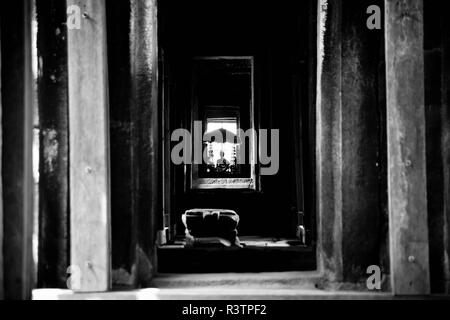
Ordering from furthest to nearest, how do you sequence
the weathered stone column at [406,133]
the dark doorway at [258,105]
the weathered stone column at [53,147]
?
the dark doorway at [258,105]
the weathered stone column at [53,147]
the weathered stone column at [406,133]

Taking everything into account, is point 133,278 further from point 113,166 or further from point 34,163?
point 34,163

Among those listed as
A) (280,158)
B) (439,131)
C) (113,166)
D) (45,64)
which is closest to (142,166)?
(113,166)

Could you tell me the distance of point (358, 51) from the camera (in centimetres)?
330

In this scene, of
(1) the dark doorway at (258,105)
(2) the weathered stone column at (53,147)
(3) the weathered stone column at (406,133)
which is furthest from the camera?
(1) the dark doorway at (258,105)

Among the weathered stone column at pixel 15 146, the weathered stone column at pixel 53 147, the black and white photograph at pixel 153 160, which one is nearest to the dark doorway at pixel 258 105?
the black and white photograph at pixel 153 160

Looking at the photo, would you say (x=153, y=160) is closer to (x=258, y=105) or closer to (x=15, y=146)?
(x=15, y=146)

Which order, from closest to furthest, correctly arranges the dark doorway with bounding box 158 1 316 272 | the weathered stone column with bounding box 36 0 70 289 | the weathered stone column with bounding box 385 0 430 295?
the weathered stone column with bounding box 385 0 430 295
the weathered stone column with bounding box 36 0 70 289
the dark doorway with bounding box 158 1 316 272

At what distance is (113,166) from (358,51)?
242 centimetres

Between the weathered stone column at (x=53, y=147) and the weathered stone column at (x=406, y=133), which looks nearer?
the weathered stone column at (x=406, y=133)

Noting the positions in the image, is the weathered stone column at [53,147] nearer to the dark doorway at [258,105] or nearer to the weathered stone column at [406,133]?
the dark doorway at [258,105]

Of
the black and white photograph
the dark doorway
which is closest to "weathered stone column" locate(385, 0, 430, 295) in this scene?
the black and white photograph

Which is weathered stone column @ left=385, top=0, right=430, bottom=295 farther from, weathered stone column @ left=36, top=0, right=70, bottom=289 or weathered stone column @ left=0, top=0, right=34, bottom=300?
weathered stone column @ left=0, top=0, right=34, bottom=300

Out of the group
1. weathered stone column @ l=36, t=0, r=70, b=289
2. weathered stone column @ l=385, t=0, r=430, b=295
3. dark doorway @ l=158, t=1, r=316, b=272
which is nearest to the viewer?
weathered stone column @ l=385, t=0, r=430, b=295

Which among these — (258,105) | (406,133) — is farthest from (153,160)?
(258,105)
